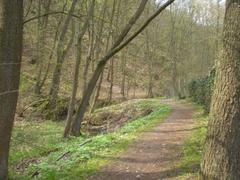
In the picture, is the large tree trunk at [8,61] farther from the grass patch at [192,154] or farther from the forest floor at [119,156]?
the grass patch at [192,154]

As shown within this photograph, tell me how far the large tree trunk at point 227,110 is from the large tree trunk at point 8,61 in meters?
4.06

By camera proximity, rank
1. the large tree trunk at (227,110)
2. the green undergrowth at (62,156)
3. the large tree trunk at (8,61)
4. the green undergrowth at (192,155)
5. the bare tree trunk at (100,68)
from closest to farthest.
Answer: the large tree trunk at (227,110) → the large tree trunk at (8,61) → the green undergrowth at (192,155) → the green undergrowth at (62,156) → the bare tree trunk at (100,68)

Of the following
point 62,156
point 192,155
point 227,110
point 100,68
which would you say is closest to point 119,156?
point 62,156

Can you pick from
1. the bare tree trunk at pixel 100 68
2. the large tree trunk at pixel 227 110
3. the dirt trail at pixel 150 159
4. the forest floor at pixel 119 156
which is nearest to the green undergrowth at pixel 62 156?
the forest floor at pixel 119 156

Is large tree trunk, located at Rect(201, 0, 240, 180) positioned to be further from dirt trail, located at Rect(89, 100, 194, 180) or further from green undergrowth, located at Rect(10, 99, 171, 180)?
green undergrowth, located at Rect(10, 99, 171, 180)

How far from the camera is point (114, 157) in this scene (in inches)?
388

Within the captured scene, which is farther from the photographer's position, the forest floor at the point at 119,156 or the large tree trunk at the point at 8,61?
the forest floor at the point at 119,156

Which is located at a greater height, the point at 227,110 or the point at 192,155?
the point at 227,110

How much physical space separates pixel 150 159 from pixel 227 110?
3.96m

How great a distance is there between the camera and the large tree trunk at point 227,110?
5980 mm

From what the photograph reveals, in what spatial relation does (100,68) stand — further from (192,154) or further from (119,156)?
(192,154)

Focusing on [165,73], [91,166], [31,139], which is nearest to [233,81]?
[91,166]

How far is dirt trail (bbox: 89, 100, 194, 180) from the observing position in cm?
826

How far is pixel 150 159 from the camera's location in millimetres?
9586
